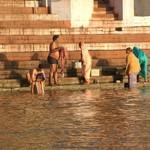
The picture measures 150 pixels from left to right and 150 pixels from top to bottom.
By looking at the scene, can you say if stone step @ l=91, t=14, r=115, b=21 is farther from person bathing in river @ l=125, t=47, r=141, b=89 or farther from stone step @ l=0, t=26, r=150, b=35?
person bathing in river @ l=125, t=47, r=141, b=89

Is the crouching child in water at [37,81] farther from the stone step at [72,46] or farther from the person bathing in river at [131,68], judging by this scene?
the stone step at [72,46]

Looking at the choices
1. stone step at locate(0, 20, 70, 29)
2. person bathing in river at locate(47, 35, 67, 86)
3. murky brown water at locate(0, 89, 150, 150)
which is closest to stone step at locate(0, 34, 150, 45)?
stone step at locate(0, 20, 70, 29)

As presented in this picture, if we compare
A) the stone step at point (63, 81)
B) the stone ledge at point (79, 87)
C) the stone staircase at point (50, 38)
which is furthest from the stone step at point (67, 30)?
the stone ledge at point (79, 87)

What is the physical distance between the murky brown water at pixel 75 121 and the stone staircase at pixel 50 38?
2.20 metres

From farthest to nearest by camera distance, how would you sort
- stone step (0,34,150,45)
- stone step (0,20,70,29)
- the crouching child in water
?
stone step (0,20,70,29) < stone step (0,34,150,45) < the crouching child in water

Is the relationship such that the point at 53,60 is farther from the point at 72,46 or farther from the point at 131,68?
the point at 72,46

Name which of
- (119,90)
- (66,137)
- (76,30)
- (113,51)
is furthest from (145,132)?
(76,30)

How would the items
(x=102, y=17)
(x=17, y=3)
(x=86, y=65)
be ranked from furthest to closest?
(x=102, y=17) → (x=17, y=3) → (x=86, y=65)

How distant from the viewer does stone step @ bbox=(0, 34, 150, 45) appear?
22.7 meters

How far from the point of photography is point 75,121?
42.0 feet

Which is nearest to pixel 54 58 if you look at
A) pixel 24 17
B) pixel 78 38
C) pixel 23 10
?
pixel 78 38

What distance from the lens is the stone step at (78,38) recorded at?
22.7m

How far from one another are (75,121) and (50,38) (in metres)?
10.3

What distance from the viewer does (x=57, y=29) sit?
23.7 meters
